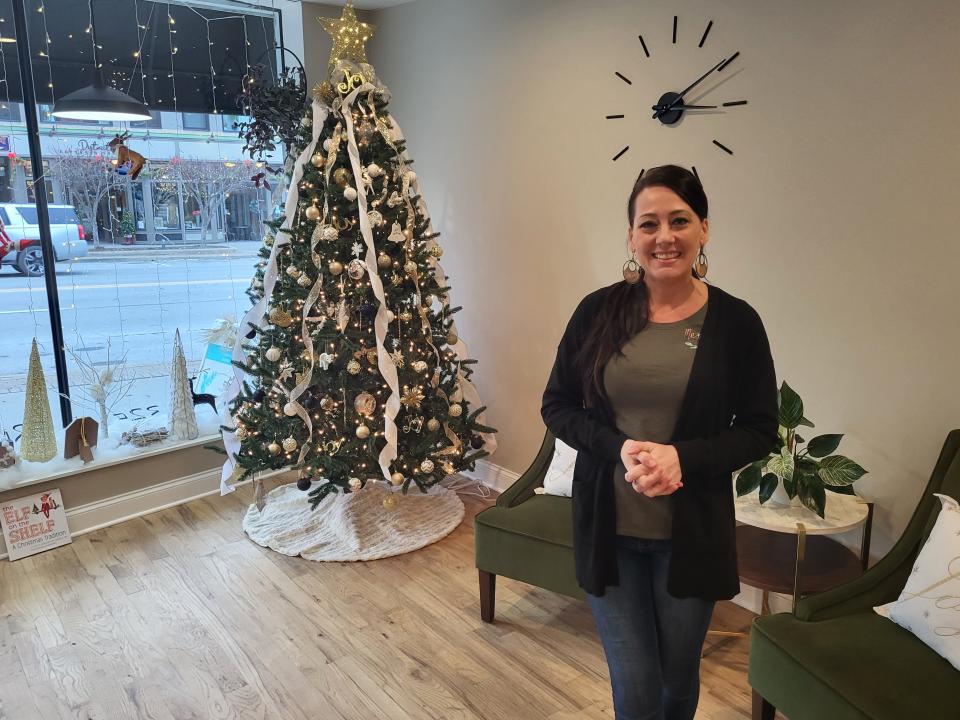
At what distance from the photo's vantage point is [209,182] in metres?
3.99

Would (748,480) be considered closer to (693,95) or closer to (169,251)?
(693,95)

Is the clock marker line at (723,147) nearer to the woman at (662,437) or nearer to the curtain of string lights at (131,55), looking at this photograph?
the woman at (662,437)

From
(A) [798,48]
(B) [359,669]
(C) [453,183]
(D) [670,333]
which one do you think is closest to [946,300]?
(A) [798,48]

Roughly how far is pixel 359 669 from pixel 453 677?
0.33m

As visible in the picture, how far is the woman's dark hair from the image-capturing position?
1.50 m

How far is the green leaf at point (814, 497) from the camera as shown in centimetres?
228

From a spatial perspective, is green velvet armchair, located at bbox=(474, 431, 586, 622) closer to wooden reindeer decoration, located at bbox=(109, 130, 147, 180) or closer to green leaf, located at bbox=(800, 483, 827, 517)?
green leaf, located at bbox=(800, 483, 827, 517)

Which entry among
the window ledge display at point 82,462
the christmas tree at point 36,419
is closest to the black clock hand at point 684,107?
the window ledge display at point 82,462

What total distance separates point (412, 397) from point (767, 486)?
4.94 feet

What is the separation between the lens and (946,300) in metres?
2.28

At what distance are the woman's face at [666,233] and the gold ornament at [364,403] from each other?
1908 millimetres

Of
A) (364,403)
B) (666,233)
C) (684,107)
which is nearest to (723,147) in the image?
(684,107)

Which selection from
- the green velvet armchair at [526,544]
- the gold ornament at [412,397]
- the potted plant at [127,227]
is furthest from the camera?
the potted plant at [127,227]

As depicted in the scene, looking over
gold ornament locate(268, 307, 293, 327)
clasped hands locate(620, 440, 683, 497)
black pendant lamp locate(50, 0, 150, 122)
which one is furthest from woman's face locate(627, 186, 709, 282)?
black pendant lamp locate(50, 0, 150, 122)
